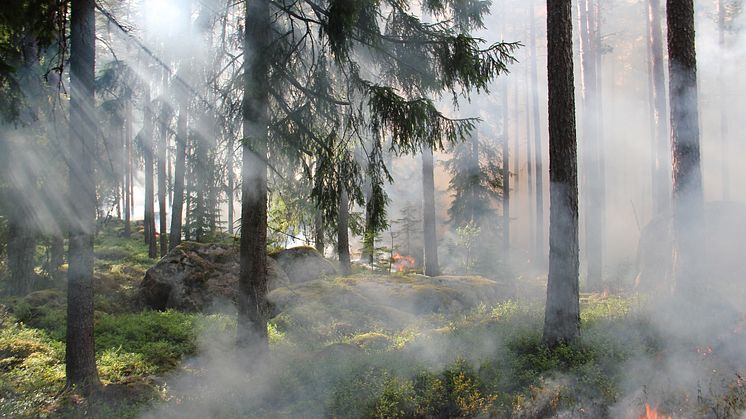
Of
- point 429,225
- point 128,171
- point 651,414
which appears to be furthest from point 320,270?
point 128,171

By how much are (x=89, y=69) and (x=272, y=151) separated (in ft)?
10.3

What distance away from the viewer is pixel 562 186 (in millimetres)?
8336

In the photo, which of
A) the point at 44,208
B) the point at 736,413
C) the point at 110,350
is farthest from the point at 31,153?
the point at 736,413

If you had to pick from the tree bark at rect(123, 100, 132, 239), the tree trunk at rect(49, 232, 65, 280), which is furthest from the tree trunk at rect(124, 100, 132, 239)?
the tree trunk at rect(49, 232, 65, 280)

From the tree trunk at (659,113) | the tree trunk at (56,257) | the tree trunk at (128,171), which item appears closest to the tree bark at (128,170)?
the tree trunk at (128,171)

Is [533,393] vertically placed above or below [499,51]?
below

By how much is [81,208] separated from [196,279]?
6.67m

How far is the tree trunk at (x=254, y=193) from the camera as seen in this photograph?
834 cm

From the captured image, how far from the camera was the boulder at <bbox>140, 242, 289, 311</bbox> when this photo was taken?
13031mm

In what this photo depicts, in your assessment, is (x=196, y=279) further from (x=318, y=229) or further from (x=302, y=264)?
(x=318, y=229)

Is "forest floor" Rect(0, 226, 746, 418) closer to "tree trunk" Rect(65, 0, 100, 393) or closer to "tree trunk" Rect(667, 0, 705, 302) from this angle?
"tree trunk" Rect(65, 0, 100, 393)

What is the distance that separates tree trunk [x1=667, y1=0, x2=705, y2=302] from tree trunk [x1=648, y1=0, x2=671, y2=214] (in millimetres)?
8740

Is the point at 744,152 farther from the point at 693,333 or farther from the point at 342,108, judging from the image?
the point at 342,108

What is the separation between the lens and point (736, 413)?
546cm
